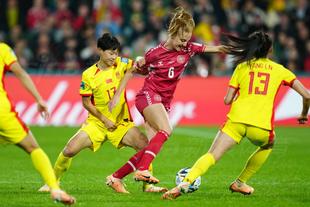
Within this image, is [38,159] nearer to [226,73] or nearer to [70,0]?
[226,73]

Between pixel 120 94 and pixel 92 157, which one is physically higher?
pixel 120 94

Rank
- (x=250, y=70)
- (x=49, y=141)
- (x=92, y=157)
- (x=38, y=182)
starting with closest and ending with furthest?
(x=250, y=70) < (x=38, y=182) < (x=92, y=157) < (x=49, y=141)

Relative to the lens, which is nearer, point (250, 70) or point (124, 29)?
point (250, 70)

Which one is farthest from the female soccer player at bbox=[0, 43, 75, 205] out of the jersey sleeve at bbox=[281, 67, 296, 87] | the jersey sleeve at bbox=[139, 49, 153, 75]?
the jersey sleeve at bbox=[281, 67, 296, 87]

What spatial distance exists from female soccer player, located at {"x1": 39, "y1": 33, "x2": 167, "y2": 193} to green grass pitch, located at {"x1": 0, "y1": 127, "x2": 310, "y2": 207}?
1.49ft

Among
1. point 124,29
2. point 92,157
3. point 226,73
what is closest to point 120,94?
point 92,157

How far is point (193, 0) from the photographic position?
2272cm

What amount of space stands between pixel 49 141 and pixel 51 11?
7085mm

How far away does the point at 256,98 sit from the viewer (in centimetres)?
917

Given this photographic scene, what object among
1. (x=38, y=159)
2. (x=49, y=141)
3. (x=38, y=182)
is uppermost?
(x=38, y=159)

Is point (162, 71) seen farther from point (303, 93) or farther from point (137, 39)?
point (137, 39)

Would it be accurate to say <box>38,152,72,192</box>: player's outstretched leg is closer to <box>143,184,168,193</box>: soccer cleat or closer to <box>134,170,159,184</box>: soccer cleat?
A: <box>143,184,168,193</box>: soccer cleat

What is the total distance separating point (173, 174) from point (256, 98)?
3403 mm

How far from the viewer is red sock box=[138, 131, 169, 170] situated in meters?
9.26
